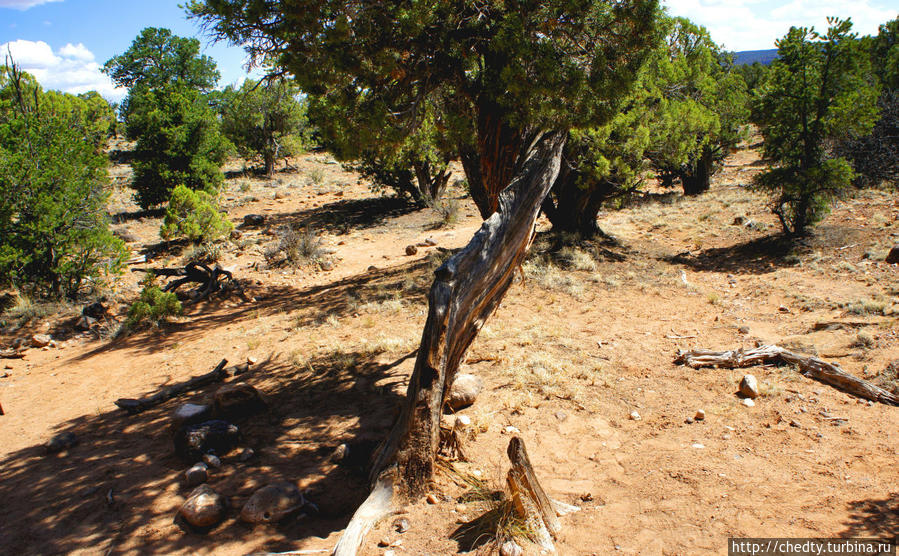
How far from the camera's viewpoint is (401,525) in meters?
3.68

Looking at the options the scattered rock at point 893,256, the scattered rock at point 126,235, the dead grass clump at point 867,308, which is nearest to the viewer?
→ the dead grass clump at point 867,308

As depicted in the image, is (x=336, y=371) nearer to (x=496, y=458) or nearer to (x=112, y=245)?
(x=496, y=458)

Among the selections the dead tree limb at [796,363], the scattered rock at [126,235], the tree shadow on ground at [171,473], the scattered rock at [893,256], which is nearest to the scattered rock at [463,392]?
the tree shadow on ground at [171,473]

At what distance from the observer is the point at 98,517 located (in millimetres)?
4102

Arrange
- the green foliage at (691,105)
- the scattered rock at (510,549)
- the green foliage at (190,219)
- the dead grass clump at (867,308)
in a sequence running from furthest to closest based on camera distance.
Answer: the green foliage at (190,219) < the green foliage at (691,105) < the dead grass clump at (867,308) < the scattered rock at (510,549)

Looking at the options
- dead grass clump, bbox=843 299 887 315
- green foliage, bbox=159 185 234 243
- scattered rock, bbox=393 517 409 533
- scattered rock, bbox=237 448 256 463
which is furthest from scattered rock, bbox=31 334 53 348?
dead grass clump, bbox=843 299 887 315

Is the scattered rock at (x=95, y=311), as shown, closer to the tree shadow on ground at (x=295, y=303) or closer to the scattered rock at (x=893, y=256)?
the tree shadow on ground at (x=295, y=303)

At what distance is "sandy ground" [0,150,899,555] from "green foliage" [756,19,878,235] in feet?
4.23

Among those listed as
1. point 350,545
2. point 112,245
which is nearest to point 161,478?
point 350,545

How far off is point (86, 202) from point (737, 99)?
65.3 ft

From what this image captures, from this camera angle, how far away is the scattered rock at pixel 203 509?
391 cm

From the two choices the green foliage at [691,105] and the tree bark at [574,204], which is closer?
the green foliage at [691,105]

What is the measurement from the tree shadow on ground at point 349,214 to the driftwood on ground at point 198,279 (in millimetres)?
5992

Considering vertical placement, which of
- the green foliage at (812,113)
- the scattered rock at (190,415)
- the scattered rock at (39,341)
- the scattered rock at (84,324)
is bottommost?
the scattered rock at (190,415)
